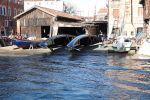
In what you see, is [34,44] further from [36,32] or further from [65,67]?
[65,67]

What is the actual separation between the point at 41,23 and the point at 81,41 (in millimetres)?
14224

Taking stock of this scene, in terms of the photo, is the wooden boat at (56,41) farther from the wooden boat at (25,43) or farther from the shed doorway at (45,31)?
the shed doorway at (45,31)

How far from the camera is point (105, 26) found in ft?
246

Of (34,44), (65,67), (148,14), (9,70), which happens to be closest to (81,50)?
(34,44)

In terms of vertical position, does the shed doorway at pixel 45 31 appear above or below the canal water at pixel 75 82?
above

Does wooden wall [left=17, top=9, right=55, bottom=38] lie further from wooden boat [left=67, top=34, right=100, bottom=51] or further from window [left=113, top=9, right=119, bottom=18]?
window [left=113, top=9, right=119, bottom=18]

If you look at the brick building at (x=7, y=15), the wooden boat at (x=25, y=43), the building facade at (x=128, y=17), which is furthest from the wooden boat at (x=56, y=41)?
the brick building at (x=7, y=15)

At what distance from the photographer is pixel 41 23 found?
65.2 metres

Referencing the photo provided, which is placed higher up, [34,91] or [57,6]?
[57,6]

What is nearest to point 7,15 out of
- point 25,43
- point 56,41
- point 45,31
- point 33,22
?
point 45,31

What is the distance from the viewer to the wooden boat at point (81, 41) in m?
47.9

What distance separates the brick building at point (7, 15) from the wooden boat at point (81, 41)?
3017 centimetres

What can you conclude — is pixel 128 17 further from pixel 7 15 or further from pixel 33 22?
pixel 7 15

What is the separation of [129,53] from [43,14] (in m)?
24.3
